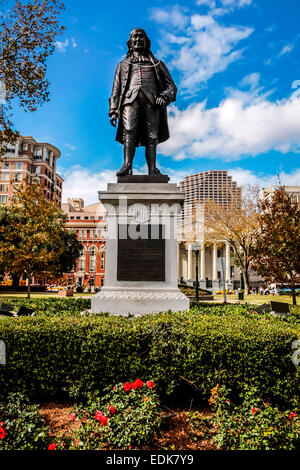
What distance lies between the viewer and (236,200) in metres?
38.0

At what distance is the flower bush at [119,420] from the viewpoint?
314 cm

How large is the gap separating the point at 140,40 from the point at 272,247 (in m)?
12.0

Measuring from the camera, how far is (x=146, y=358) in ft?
13.9

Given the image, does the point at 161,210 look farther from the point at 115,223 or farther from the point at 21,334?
the point at 21,334

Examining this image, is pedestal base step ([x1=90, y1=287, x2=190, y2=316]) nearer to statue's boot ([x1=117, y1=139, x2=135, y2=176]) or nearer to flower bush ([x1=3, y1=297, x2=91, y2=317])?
flower bush ([x1=3, y1=297, x2=91, y2=317])

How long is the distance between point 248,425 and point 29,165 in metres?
82.6

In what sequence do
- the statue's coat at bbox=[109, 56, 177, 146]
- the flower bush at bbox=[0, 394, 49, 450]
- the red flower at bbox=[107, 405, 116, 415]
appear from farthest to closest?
1. the statue's coat at bbox=[109, 56, 177, 146]
2. the red flower at bbox=[107, 405, 116, 415]
3. the flower bush at bbox=[0, 394, 49, 450]

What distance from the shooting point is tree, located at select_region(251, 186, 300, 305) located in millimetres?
15450

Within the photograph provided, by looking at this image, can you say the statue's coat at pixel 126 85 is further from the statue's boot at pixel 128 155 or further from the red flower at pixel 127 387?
the red flower at pixel 127 387

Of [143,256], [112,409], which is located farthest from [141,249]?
[112,409]

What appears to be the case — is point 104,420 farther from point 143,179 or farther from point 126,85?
point 126,85

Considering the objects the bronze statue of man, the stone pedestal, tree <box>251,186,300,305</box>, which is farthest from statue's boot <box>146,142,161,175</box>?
tree <box>251,186,300,305</box>

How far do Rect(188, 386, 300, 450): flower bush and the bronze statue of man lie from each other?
580cm
